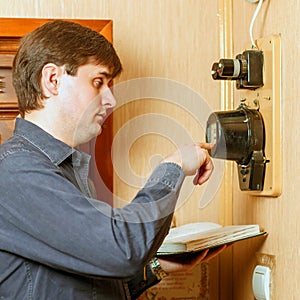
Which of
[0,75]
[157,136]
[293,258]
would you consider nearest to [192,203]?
[157,136]

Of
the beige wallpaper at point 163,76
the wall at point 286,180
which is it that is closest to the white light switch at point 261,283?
the wall at point 286,180

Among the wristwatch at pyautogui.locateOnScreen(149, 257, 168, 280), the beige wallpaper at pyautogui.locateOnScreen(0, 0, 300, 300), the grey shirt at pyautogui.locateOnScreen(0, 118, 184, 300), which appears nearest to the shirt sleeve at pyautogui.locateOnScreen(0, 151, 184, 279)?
the grey shirt at pyautogui.locateOnScreen(0, 118, 184, 300)

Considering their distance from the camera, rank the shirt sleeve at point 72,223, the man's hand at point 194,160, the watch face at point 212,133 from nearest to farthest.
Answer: the shirt sleeve at point 72,223 → the man's hand at point 194,160 → the watch face at point 212,133

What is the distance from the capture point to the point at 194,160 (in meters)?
1.30

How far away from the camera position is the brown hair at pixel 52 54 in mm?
1358

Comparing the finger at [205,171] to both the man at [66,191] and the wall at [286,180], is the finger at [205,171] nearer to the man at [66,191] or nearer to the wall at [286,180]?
the man at [66,191]

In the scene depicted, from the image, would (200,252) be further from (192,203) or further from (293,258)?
(192,203)

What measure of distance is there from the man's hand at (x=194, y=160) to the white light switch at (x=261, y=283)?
0.33 m

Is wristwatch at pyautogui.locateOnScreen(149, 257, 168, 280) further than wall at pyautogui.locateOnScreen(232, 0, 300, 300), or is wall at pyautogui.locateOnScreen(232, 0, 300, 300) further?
wristwatch at pyautogui.locateOnScreen(149, 257, 168, 280)

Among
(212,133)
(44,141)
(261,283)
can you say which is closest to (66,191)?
(44,141)

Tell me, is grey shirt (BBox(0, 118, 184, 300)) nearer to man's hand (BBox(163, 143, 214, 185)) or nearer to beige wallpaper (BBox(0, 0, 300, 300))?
man's hand (BBox(163, 143, 214, 185))

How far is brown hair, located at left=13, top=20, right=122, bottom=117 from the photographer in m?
1.36

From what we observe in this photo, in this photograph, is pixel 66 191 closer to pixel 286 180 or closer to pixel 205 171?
pixel 205 171

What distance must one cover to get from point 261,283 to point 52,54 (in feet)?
2.34
